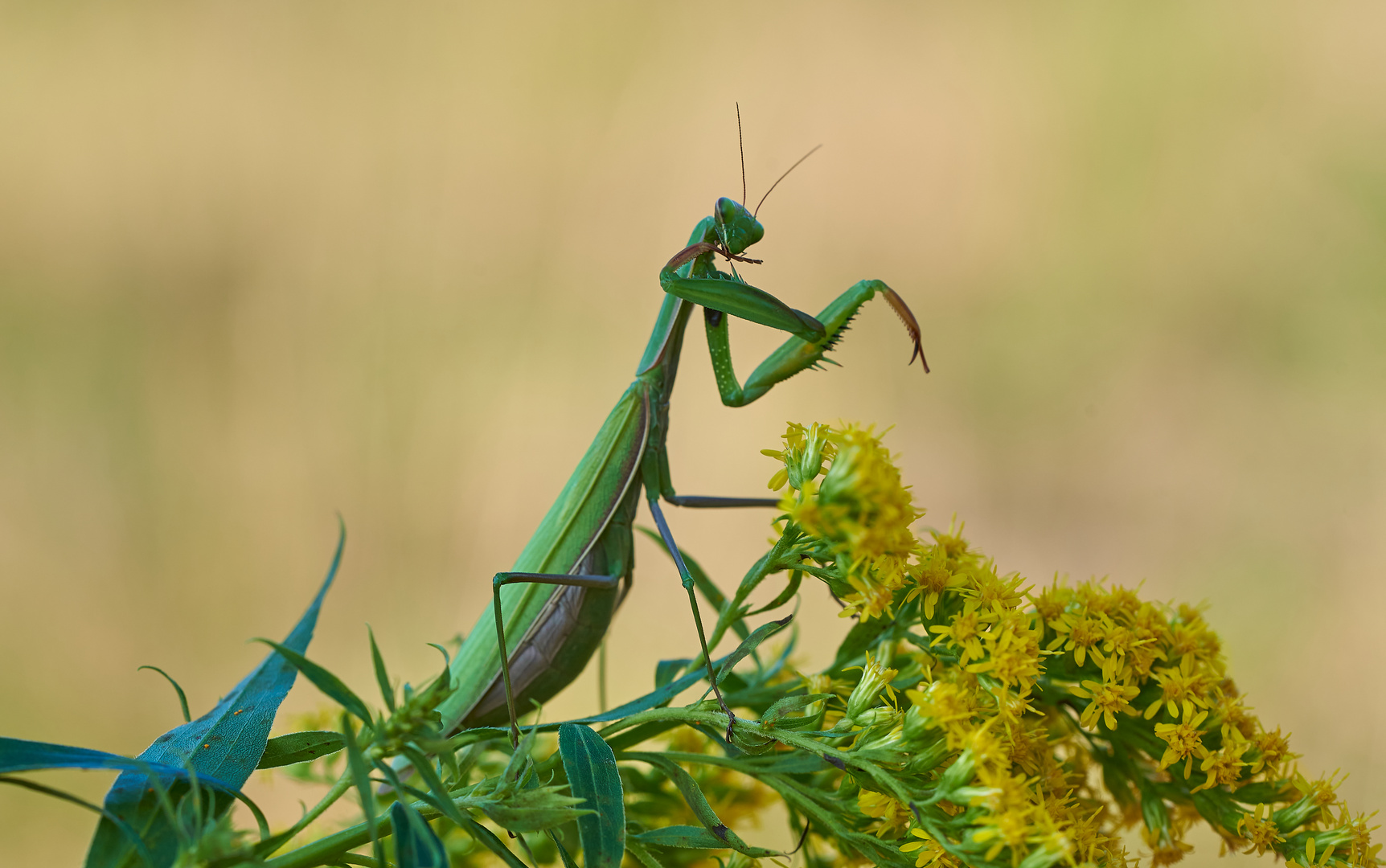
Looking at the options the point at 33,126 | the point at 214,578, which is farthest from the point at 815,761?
the point at 33,126

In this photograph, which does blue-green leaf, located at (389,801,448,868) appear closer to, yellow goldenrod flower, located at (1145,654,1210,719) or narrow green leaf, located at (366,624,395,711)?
narrow green leaf, located at (366,624,395,711)

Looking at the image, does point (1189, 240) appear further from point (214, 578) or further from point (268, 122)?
point (214, 578)

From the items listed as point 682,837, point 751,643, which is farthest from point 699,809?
point 751,643

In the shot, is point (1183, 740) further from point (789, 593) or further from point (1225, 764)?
point (789, 593)

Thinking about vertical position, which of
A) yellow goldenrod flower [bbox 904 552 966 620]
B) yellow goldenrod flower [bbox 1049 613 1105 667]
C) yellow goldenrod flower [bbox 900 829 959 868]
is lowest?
yellow goldenrod flower [bbox 900 829 959 868]

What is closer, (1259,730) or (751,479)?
(1259,730)

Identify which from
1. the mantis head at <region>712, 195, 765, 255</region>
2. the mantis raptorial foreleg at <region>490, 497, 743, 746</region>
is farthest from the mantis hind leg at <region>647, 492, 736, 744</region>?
the mantis head at <region>712, 195, 765, 255</region>
